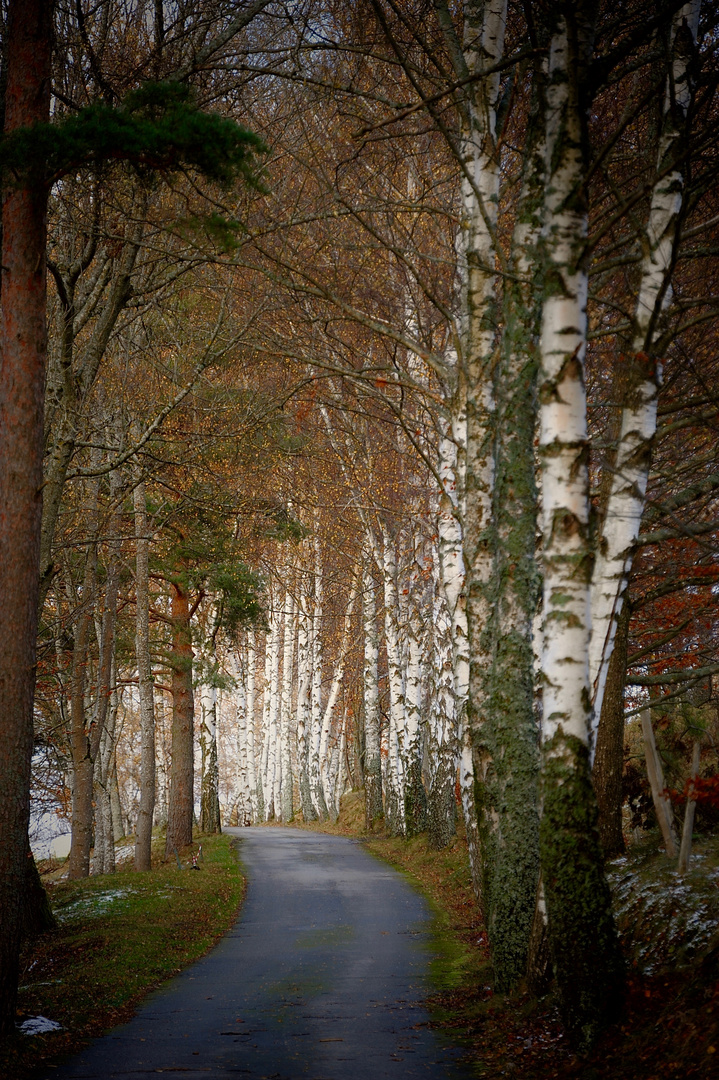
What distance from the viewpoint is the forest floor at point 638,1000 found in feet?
17.5

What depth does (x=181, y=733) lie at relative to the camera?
22.9 metres

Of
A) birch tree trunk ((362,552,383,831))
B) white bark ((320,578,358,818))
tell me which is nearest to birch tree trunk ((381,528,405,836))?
birch tree trunk ((362,552,383,831))

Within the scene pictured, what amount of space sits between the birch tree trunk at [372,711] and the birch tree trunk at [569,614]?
18674 mm

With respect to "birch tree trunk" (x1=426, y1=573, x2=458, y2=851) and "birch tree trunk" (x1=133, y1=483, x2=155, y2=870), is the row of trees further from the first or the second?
"birch tree trunk" (x1=426, y1=573, x2=458, y2=851)

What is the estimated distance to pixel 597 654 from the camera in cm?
674

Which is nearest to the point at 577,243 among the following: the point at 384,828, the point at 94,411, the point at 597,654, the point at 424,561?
the point at 597,654

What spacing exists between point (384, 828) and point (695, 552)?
611 inches

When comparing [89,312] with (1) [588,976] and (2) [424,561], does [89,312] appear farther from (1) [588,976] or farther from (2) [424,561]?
(2) [424,561]

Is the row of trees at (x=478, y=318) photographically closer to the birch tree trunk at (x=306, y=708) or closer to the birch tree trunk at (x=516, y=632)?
the birch tree trunk at (x=516, y=632)

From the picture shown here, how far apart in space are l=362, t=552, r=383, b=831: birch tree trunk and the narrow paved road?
35.6ft

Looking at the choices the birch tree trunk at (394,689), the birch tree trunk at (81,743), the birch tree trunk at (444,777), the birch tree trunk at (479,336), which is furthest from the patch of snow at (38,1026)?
the birch tree trunk at (394,689)

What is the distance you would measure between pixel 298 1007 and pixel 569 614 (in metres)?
4.95

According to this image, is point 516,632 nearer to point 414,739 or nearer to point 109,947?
point 109,947

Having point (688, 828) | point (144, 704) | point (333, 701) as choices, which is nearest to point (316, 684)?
point (333, 701)
